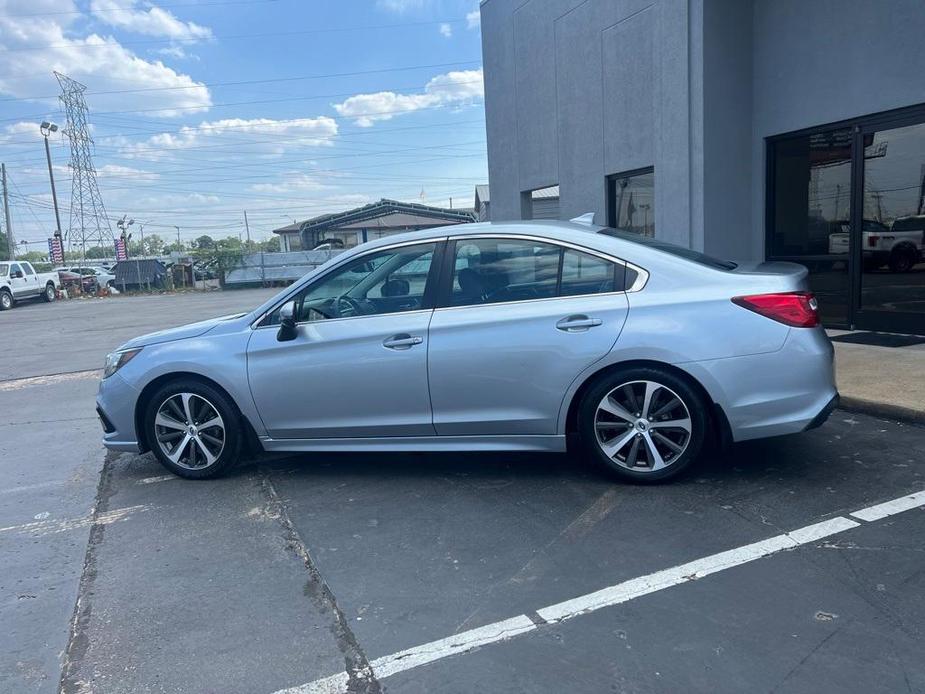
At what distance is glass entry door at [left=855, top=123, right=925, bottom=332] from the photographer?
8.12 metres

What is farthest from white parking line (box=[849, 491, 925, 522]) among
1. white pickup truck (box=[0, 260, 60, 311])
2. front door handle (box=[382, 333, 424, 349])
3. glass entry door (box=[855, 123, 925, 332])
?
white pickup truck (box=[0, 260, 60, 311])

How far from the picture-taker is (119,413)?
5.16m

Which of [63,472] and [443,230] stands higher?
[443,230]

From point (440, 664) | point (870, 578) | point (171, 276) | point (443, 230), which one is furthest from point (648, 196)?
point (171, 276)

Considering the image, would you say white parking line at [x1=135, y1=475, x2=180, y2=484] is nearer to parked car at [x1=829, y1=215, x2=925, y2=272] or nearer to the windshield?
the windshield

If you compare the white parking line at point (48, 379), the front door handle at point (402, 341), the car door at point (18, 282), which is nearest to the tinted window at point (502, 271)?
the front door handle at point (402, 341)

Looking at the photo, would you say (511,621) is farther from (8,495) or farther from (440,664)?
(8,495)

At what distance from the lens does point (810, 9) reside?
885 cm

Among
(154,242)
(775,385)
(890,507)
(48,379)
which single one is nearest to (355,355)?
(775,385)

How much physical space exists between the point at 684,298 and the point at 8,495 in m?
4.91

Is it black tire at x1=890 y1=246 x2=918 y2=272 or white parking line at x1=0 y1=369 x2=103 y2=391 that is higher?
black tire at x1=890 y1=246 x2=918 y2=272

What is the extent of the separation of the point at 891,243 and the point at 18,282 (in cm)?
3197

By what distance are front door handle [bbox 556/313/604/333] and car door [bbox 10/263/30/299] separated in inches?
1235

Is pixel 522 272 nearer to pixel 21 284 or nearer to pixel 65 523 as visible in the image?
pixel 65 523
